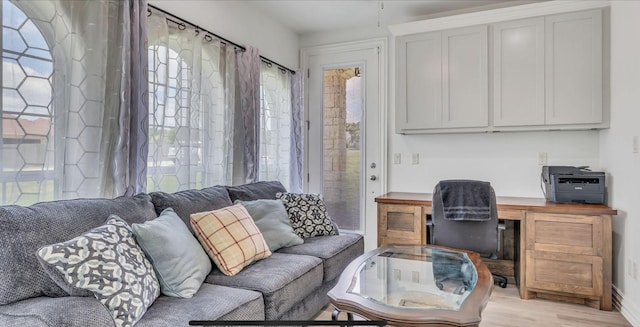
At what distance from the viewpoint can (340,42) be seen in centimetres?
416

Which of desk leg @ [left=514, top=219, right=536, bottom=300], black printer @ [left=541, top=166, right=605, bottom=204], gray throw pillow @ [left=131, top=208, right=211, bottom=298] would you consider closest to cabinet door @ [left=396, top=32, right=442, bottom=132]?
black printer @ [left=541, top=166, right=605, bottom=204]

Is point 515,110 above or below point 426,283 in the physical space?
above

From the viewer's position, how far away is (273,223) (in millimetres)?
2596

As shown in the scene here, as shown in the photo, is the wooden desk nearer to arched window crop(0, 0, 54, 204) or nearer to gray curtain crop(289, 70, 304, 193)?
gray curtain crop(289, 70, 304, 193)

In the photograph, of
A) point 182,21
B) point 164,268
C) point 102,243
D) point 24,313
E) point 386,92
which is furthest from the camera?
point 386,92

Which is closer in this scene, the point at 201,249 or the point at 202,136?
the point at 201,249

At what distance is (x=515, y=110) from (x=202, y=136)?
2594 mm

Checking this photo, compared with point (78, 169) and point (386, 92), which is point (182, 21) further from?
point (386, 92)

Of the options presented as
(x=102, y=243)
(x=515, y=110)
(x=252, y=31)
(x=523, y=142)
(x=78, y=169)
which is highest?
(x=252, y=31)

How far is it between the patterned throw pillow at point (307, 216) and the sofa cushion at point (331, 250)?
78 mm

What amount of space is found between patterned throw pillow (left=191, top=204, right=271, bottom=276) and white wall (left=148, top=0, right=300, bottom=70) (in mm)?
1489

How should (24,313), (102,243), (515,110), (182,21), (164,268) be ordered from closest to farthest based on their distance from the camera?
1. (24,313)
2. (102,243)
3. (164,268)
4. (182,21)
5. (515,110)

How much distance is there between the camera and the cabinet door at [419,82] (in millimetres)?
3447

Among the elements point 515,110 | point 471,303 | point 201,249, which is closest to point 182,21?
point 201,249
